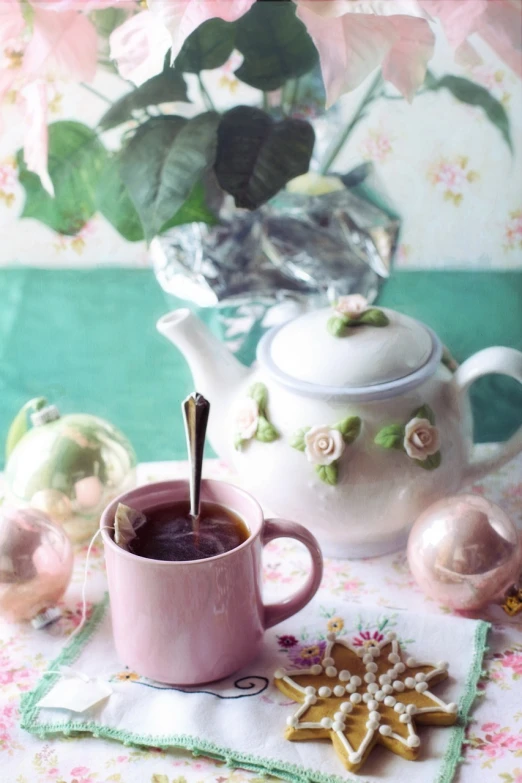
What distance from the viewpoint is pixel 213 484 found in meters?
0.56

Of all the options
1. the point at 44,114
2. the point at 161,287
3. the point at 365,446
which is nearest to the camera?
the point at 365,446

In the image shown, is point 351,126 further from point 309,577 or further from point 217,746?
point 217,746

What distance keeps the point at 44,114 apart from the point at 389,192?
331 millimetres

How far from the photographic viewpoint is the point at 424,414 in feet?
1.95

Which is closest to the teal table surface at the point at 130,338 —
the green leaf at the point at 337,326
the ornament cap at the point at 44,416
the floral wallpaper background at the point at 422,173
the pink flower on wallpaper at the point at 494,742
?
the floral wallpaper background at the point at 422,173

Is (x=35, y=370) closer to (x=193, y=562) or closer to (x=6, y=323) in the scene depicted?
(x=6, y=323)

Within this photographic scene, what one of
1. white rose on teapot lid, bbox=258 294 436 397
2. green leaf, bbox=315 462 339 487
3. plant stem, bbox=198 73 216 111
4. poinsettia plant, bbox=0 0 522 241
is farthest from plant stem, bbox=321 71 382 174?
green leaf, bbox=315 462 339 487

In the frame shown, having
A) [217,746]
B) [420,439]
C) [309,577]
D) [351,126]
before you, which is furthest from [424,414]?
[351,126]

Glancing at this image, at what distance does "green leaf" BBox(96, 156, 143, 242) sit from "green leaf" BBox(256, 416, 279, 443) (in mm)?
269

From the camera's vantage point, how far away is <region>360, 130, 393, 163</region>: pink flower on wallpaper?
0.86 meters

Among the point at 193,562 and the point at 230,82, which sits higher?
the point at 230,82

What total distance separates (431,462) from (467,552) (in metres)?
0.07

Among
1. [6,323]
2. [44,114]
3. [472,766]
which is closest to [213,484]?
[472,766]

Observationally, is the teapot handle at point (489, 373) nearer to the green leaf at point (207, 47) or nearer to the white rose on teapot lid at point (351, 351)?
the white rose on teapot lid at point (351, 351)
